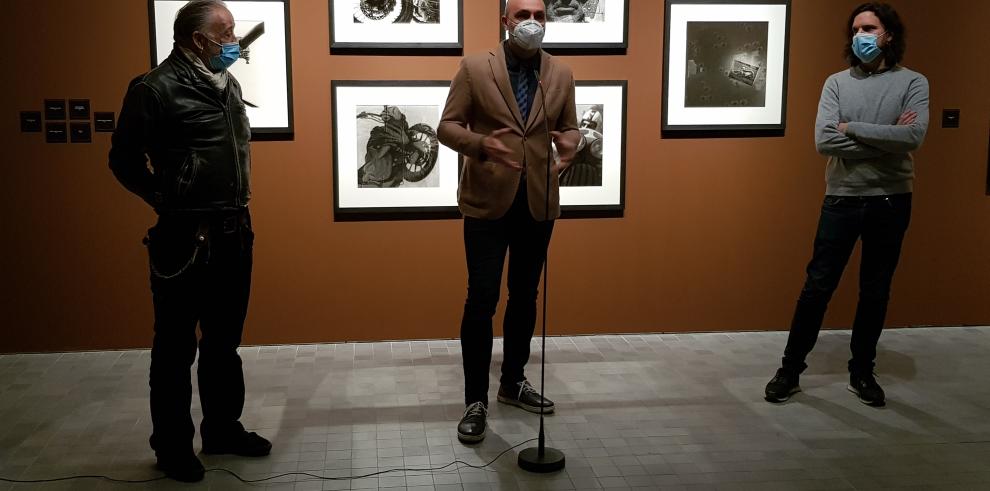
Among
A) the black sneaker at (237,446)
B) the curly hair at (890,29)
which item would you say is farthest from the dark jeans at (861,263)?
the black sneaker at (237,446)

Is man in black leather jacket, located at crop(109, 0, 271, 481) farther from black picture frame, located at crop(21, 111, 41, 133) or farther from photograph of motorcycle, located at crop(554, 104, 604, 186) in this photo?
photograph of motorcycle, located at crop(554, 104, 604, 186)

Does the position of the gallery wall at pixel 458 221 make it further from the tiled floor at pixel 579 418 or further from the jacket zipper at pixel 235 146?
the jacket zipper at pixel 235 146

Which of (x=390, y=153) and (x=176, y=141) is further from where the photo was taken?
(x=390, y=153)

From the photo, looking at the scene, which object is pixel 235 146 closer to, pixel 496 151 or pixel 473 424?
pixel 496 151

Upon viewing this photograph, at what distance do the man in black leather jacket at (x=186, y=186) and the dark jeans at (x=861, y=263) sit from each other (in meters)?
2.40

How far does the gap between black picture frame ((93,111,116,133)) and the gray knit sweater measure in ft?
11.2

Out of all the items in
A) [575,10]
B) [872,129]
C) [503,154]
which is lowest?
[503,154]

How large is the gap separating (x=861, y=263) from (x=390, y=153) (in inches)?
93.9

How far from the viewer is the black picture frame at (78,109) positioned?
14.6 feet

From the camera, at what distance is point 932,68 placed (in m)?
5.00

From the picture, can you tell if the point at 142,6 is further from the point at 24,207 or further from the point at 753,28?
the point at 753,28

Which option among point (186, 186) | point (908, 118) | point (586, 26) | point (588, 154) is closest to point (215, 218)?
point (186, 186)

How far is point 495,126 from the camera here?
135 inches

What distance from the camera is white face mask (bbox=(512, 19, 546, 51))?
3.29 m
